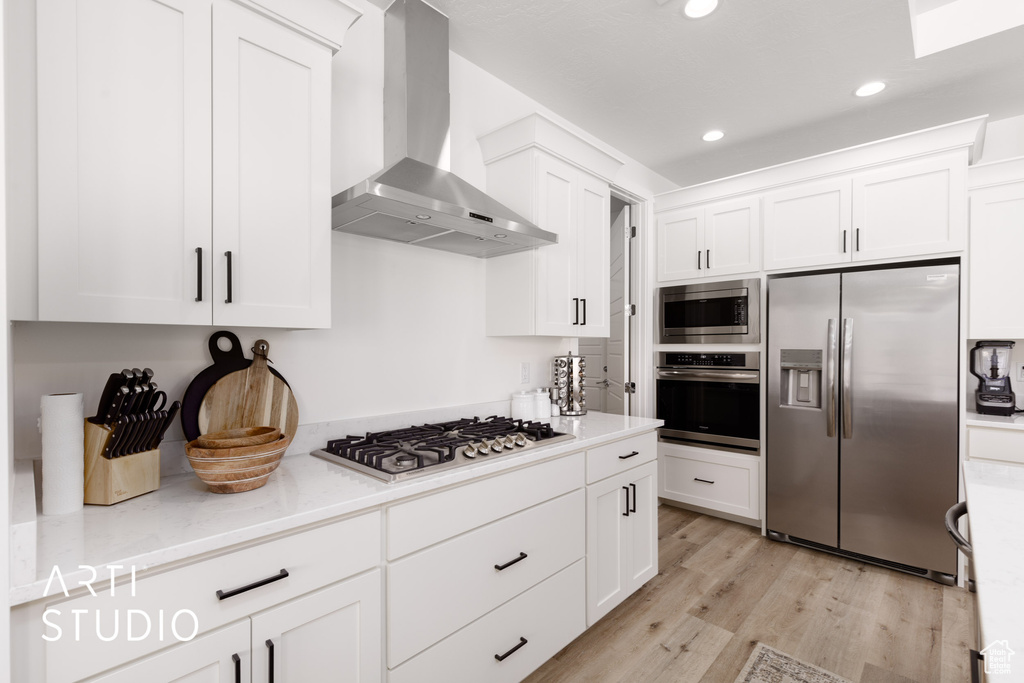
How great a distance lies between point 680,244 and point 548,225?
5.67 feet

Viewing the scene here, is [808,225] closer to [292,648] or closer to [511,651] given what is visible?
[511,651]

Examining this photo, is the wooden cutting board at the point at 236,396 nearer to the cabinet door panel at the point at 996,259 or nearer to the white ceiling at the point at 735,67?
the white ceiling at the point at 735,67

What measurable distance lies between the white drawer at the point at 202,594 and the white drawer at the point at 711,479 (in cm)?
282

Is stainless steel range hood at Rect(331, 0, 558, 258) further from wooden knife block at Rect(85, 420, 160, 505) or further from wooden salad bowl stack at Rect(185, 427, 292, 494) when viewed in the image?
wooden knife block at Rect(85, 420, 160, 505)

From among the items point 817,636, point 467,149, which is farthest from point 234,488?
point 817,636

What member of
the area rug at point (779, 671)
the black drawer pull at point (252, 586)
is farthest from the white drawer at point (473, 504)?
the area rug at point (779, 671)

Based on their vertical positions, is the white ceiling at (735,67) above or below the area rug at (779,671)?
above

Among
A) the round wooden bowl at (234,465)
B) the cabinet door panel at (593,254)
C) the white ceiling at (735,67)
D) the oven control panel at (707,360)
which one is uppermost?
the white ceiling at (735,67)

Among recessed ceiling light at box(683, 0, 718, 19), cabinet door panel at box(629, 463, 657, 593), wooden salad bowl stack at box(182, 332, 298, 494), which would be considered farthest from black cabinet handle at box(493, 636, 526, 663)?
recessed ceiling light at box(683, 0, 718, 19)

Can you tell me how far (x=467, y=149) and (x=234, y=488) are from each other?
6.13 feet

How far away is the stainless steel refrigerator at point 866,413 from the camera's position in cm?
255

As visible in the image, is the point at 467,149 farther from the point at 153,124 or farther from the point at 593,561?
the point at 593,561

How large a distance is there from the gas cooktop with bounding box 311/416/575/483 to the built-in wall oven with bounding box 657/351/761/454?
6.03 feet

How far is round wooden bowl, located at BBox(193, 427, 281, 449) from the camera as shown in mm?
1322
